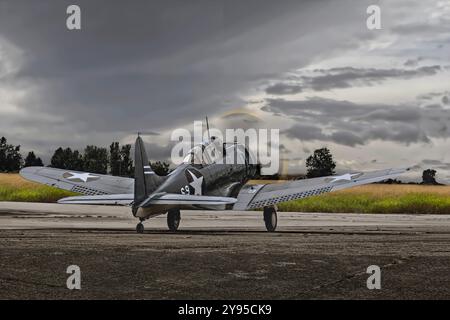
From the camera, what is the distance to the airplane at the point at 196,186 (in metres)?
17.1

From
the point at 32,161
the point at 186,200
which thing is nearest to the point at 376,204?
the point at 186,200

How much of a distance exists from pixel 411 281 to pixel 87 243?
664 cm

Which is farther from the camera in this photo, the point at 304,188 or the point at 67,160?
the point at 67,160

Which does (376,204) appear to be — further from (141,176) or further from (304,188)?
(141,176)

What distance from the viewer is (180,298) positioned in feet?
22.6

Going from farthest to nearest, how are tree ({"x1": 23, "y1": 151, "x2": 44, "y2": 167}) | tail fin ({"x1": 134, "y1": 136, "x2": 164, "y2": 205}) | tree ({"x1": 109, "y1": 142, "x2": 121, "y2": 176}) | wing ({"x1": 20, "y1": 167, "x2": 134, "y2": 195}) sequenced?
tree ({"x1": 23, "y1": 151, "x2": 44, "y2": 167}) → tree ({"x1": 109, "y1": 142, "x2": 121, "y2": 176}) → wing ({"x1": 20, "y1": 167, "x2": 134, "y2": 195}) → tail fin ({"x1": 134, "y1": 136, "x2": 164, "y2": 205})

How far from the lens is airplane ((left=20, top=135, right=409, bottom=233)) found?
17.1 metres

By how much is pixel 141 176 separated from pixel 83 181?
178 inches

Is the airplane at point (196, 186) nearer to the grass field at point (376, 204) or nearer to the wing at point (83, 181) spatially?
the wing at point (83, 181)

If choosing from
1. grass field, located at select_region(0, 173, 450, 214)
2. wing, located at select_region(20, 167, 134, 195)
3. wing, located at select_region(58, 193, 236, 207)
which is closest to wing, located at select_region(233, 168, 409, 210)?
wing, located at select_region(58, 193, 236, 207)

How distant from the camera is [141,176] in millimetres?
17141

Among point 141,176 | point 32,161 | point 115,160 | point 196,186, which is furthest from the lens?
point 32,161

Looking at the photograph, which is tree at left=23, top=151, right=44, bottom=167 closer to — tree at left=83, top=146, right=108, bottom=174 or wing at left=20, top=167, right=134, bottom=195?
tree at left=83, top=146, right=108, bottom=174
